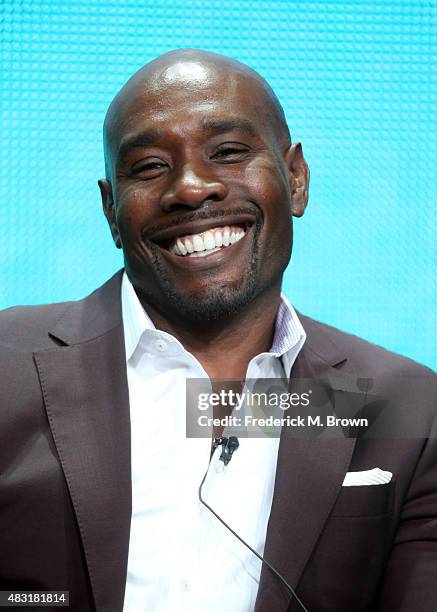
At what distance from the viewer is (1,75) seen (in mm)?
2096

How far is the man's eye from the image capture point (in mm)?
1513

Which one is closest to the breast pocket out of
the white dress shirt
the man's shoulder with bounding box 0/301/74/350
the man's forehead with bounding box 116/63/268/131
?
the white dress shirt

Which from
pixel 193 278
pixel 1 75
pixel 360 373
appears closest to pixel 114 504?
pixel 193 278

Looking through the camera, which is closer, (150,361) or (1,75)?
(150,361)

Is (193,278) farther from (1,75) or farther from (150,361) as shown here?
(1,75)

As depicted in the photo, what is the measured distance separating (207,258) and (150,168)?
0.20 m

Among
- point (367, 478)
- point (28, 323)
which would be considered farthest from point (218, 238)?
point (367, 478)

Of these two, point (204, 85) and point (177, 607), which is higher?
point (204, 85)

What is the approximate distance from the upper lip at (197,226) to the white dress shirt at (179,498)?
160mm

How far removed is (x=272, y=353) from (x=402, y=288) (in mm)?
633

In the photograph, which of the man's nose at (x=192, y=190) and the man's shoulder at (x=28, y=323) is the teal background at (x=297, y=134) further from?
the man's nose at (x=192, y=190)

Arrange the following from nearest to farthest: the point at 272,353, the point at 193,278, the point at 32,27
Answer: the point at 193,278
the point at 272,353
the point at 32,27

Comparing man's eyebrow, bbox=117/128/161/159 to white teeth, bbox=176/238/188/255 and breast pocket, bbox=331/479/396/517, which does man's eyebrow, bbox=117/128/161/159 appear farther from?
breast pocket, bbox=331/479/396/517

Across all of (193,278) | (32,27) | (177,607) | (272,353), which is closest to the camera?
(177,607)
